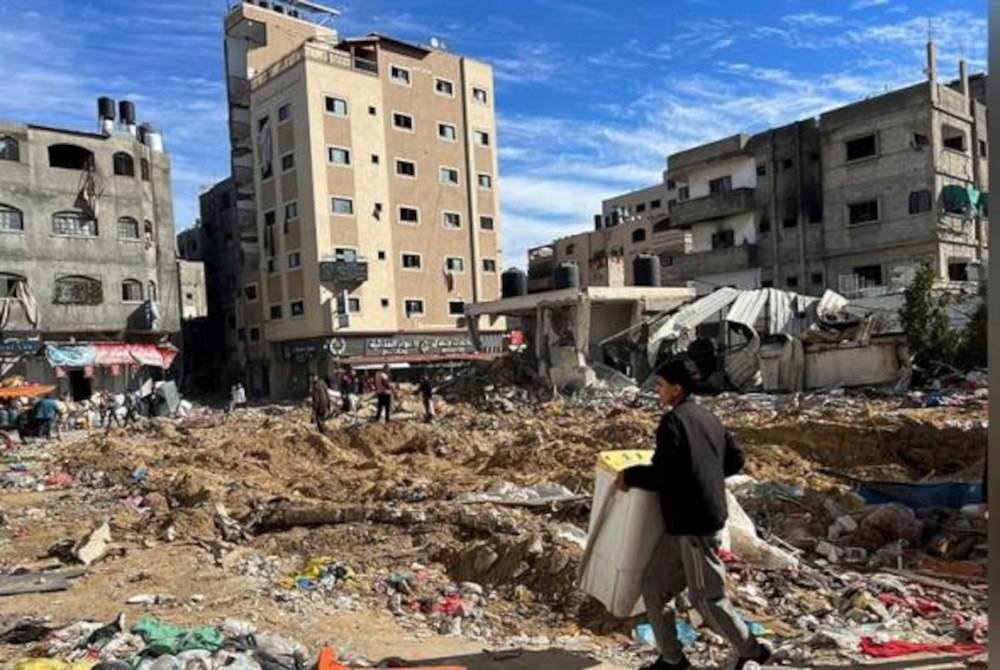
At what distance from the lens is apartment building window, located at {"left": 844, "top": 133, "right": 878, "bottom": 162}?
3158cm

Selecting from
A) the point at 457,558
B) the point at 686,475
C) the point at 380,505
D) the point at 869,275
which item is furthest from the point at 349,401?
the point at 686,475

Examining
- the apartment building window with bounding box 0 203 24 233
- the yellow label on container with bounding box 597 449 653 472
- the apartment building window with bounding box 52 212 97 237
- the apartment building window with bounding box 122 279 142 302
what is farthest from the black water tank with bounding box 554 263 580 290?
the yellow label on container with bounding box 597 449 653 472

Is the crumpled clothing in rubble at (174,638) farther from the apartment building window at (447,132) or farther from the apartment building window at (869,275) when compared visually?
the apartment building window at (447,132)

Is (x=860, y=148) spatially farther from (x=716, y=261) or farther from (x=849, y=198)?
(x=716, y=261)

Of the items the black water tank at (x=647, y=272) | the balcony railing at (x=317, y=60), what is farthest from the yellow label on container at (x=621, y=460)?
the balcony railing at (x=317, y=60)

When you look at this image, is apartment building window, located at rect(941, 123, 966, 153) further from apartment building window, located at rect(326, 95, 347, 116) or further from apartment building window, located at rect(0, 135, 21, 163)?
apartment building window, located at rect(0, 135, 21, 163)

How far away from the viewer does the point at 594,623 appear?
17.1 ft

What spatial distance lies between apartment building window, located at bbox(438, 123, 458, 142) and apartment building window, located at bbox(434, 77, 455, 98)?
1.93m

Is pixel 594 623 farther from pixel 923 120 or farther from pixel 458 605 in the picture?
pixel 923 120

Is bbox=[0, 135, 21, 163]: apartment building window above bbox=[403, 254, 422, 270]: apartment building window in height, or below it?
above

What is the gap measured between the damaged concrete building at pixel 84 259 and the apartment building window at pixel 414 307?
12.1m

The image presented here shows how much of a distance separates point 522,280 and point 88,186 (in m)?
20.8

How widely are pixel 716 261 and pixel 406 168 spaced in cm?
1858

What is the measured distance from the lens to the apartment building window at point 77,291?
34375 mm
